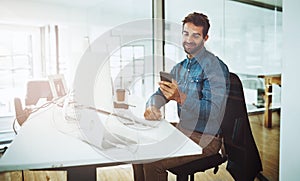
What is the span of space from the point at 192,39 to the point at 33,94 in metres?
1.57

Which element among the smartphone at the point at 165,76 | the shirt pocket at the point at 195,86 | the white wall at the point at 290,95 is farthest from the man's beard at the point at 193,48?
the white wall at the point at 290,95

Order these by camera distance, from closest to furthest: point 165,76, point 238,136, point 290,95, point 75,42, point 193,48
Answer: point 290,95, point 238,136, point 193,48, point 165,76, point 75,42

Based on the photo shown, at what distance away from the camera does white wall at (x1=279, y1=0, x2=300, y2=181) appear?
131cm

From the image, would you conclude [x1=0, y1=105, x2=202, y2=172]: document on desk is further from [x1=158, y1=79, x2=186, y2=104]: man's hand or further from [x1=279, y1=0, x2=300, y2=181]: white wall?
[x1=279, y1=0, x2=300, y2=181]: white wall

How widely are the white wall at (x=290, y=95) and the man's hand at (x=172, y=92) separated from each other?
71cm

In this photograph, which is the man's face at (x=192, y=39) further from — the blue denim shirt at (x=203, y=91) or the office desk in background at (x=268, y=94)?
the office desk in background at (x=268, y=94)

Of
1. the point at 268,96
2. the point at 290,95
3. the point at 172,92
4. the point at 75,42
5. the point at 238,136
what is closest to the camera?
the point at 290,95

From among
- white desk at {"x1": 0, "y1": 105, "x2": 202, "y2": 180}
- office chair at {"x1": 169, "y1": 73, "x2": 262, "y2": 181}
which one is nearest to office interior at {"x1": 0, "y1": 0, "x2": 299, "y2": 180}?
office chair at {"x1": 169, "y1": 73, "x2": 262, "y2": 181}

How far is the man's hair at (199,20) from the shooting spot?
1832mm

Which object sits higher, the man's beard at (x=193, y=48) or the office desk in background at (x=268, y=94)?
the man's beard at (x=193, y=48)

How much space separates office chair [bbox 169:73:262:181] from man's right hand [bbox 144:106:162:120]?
0.43m

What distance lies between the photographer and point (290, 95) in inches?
53.2

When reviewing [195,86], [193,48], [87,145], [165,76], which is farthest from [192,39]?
[87,145]

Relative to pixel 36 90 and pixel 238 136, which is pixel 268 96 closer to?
pixel 238 136
